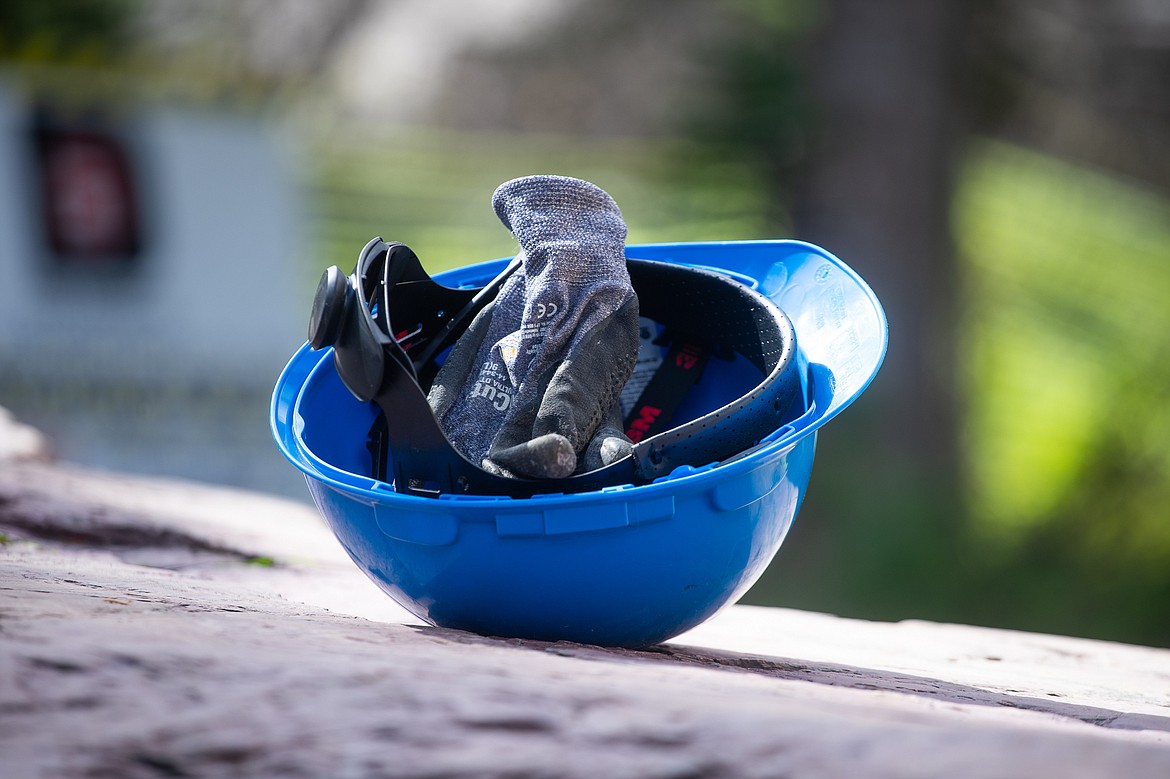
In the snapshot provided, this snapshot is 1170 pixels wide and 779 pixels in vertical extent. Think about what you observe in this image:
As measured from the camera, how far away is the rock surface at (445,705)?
979 mm

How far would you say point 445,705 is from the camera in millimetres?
1094

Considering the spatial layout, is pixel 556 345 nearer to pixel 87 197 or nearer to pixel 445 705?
pixel 445 705

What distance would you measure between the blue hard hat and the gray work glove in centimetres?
17

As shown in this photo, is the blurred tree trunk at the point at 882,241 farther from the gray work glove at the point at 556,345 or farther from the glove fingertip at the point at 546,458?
the glove fingertip at the point at 546,458

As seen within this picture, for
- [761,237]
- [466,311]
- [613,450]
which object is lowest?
[613,450]

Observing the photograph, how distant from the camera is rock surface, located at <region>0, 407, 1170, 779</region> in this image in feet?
3.21

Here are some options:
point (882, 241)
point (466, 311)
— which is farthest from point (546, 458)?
point (882, 241)

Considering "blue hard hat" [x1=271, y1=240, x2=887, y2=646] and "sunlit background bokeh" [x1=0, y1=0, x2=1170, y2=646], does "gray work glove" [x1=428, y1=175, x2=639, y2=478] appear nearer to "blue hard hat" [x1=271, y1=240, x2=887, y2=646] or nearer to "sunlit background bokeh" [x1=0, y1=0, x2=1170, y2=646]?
"blue hard hat" [x1=271, y1=240, x2=887, y2=646]

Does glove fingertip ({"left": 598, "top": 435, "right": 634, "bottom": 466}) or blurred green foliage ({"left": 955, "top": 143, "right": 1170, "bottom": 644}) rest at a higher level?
blurred green foliage ({"left": 955, "top": 143, "right": 1170, "bottom": 644})

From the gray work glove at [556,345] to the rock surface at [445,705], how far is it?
1.07 feet

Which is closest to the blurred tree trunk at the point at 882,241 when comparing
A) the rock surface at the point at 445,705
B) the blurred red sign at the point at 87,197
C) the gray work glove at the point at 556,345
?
the blurred red sign at the point at 87,197

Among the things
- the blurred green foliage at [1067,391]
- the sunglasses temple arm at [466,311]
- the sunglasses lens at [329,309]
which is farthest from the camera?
the blurred green foliage at [1067,391]

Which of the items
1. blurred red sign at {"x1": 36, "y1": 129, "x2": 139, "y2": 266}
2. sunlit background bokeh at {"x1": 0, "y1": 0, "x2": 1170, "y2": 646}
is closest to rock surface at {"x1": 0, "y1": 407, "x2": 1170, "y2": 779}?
sunlit background bokeh at {"x1": 0, "y1": 0, "x2": 1170, "y2": 646}

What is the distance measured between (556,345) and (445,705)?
0.75 metres
